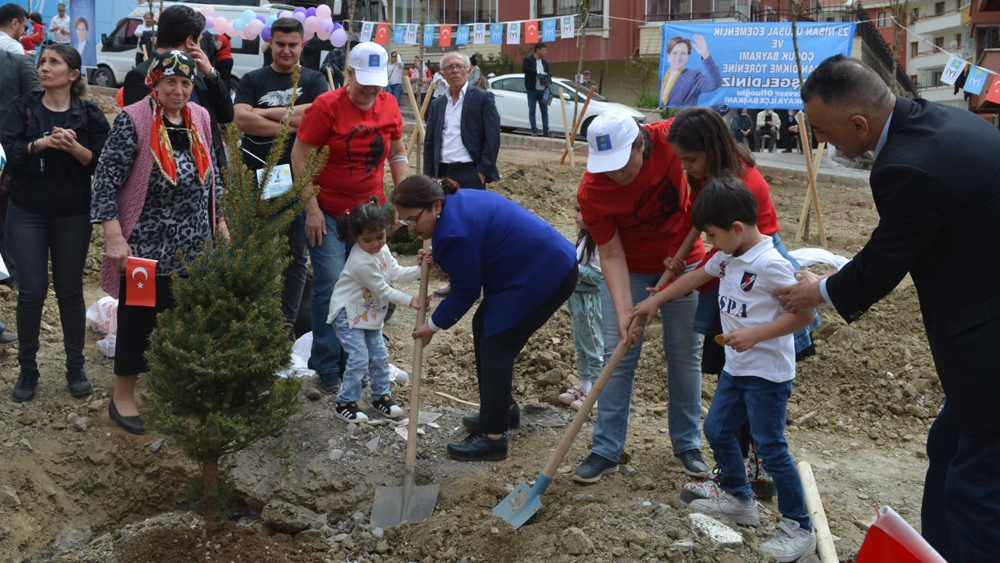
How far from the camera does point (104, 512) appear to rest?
4.93m

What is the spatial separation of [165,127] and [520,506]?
2.49 m

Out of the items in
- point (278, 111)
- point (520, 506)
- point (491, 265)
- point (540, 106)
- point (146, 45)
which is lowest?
point (520, 506)

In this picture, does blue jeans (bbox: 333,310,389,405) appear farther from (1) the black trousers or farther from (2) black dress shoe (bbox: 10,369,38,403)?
(2) black dress shoe (bbox: 10,369,38,403)

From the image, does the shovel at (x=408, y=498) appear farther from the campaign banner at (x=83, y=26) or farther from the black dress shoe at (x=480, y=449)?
the campaign banner at (x=83, y=26)

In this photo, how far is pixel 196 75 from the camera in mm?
5152

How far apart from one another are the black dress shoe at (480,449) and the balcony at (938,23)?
5123 cm

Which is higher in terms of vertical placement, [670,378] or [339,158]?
[339,158]

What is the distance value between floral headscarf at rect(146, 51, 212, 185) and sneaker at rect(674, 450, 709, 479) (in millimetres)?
2719

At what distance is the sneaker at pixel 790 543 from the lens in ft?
12.3

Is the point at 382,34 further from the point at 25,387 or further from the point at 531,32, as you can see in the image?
the point at 25,387

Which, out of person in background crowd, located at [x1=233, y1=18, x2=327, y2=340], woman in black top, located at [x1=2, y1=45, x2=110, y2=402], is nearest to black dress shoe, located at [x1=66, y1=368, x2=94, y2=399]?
woman in black top, located at [x1=2, y1=45, x2=110, y2=402]

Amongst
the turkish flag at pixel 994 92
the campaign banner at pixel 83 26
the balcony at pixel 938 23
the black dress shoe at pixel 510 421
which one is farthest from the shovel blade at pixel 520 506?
the balcony at pixel 938 23

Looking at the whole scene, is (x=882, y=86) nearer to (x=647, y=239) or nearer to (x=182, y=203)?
(x=647, y=239)

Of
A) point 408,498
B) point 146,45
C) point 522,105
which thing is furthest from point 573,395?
point 522,105
